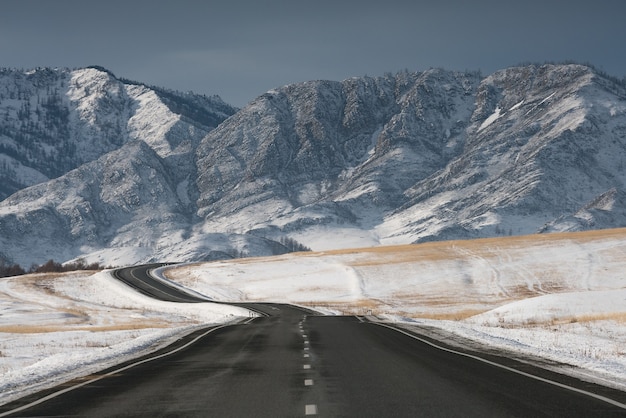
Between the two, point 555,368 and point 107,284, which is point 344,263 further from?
point 555,368

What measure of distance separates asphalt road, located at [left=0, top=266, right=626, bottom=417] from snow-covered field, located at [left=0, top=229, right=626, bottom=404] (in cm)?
220

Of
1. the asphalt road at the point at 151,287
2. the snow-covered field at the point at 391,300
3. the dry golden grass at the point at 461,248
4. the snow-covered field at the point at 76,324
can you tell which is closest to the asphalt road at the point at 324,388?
the snow-covered field at the point at 76,324

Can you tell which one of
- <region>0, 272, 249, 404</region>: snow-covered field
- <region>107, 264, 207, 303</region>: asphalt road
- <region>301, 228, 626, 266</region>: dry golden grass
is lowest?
<region>0, 272, 249, 404</region>: snow-covered field

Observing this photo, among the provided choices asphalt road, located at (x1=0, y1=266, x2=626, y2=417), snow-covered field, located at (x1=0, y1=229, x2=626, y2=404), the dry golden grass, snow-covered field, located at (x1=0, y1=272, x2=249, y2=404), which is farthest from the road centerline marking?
the dry golden grass

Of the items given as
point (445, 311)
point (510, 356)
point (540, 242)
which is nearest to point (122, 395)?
point (510, 356)

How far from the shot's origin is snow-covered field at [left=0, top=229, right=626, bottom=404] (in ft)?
102

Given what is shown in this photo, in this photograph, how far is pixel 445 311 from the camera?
81188mm

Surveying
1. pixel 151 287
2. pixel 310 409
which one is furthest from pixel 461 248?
pixel 310 409

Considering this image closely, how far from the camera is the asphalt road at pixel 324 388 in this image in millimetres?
14766

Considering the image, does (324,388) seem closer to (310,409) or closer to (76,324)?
(310,409)

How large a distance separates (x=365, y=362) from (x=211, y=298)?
90.1 meters

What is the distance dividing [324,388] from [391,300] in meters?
79.4

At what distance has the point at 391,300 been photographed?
96375 millimetres

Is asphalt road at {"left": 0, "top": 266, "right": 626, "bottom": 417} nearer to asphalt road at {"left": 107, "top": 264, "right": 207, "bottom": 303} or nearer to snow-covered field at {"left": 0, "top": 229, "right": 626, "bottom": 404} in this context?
snow-covered field at {"left": 0, "top": 229, "right": 626, "bottom": 404}
